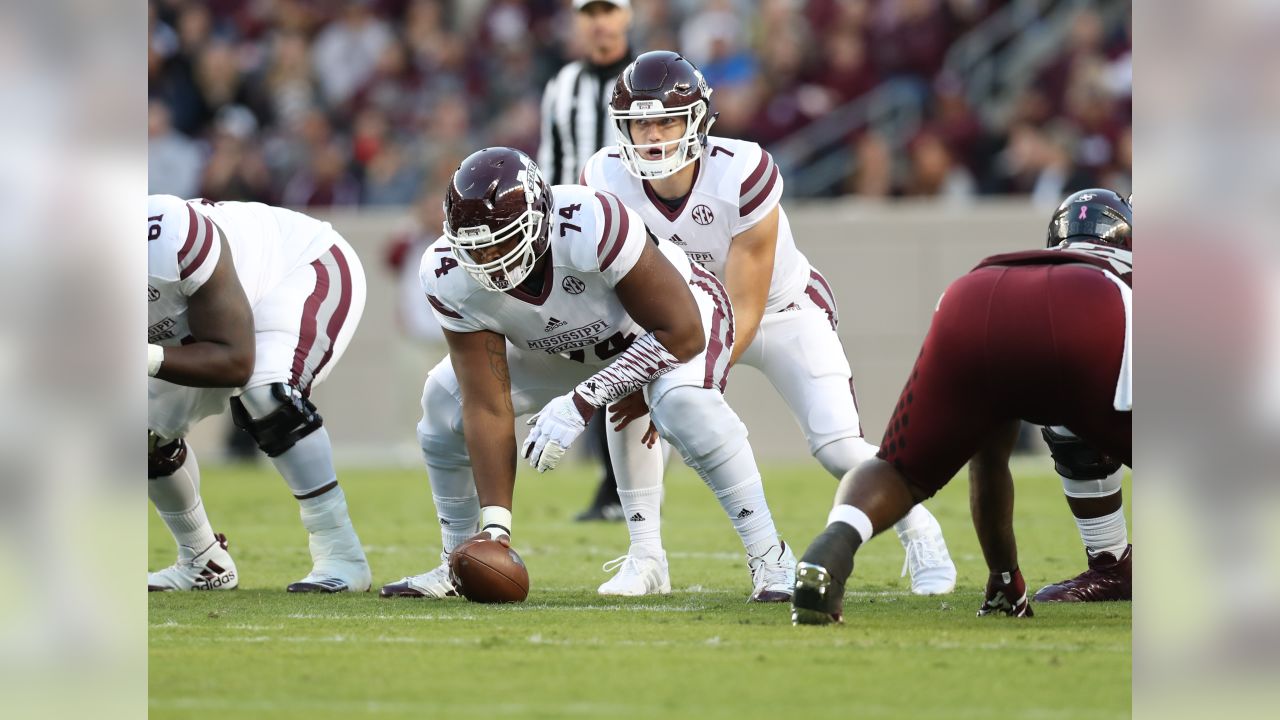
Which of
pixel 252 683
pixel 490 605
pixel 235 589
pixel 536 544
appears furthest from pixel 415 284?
pixel 252 683

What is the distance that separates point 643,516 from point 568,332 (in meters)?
0.75

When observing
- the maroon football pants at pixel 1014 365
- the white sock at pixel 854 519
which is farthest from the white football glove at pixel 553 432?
the maroon football pants at pixel 1014 365

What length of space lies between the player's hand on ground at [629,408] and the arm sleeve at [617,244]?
424mm

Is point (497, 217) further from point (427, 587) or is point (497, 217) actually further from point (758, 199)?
point (427, 587)

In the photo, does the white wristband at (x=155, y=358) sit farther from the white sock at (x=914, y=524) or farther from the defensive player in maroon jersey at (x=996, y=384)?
the white sock at (x=914, y=524)

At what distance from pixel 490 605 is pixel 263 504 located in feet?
15.7

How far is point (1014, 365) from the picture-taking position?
422 centimetres

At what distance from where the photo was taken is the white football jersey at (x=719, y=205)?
18.7 ft

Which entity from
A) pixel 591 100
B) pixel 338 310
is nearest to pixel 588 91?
pixel 591 100

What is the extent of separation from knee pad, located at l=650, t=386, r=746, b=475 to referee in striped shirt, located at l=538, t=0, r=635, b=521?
314 cm

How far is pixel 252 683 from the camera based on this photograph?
368 centimetres

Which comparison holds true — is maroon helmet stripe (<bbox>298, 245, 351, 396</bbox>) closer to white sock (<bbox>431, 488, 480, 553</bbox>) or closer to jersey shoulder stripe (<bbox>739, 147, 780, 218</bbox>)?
white sock (<bbox>431, 488, 480, 553</bbox>)
